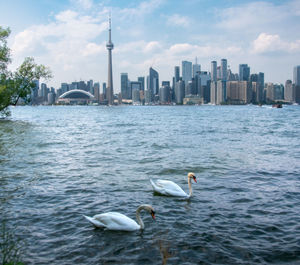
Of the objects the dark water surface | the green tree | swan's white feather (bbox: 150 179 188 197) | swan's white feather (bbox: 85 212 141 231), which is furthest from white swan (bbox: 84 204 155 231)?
the green tree

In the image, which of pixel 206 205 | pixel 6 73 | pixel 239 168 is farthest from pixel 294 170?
pixel 6 73

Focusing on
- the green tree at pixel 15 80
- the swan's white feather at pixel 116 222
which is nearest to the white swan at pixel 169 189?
the swan's white feather at pixel 116 222

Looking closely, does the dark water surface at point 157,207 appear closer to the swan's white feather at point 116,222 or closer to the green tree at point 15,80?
the swan's white feather at point 116,222

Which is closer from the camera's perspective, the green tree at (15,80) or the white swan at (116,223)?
the white swan at (116,223)

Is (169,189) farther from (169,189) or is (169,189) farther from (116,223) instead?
(116,223)

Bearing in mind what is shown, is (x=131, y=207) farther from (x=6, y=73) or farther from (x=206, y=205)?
(x=6, y=73)

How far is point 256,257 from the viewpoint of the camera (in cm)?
630

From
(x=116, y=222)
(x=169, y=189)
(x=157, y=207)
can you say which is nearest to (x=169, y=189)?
(x=169, y=189)

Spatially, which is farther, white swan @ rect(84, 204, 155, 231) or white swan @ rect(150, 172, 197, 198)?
white swan @ rect(150, 172, 197, 198)

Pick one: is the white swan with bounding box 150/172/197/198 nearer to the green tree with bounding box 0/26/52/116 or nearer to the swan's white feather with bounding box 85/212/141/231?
the swan's white feather with bounding box 85/212/141/231

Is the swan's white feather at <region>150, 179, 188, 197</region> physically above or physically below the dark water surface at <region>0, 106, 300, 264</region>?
above

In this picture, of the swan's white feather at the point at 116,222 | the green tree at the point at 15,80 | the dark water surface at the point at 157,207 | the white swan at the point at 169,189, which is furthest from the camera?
the green tree at the point at 15,80

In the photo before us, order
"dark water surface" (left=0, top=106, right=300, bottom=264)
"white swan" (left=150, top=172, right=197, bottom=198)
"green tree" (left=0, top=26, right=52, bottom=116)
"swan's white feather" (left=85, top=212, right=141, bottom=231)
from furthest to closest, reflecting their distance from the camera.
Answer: "green tree" (left=0, top=26, right=52, bottom=116) < "white swan" (left=150, top=172, right=197, bottom=198) < "swan's white feather" (left=85, top=212, right=141, bottom=231) < "dark water surface" (left=0, top=106, right=300, bottom=264)

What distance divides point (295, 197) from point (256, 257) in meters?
4.43
